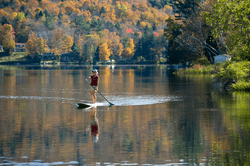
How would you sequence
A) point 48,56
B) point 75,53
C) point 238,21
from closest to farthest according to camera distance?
point 238,21 < point 75,53 < point 48,56

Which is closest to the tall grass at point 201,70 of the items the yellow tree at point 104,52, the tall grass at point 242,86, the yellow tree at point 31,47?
the tall grass at point 242,86

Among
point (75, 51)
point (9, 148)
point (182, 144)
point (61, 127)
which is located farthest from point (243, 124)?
point (75, 51)

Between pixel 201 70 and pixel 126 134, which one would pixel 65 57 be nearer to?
pixel 201 70

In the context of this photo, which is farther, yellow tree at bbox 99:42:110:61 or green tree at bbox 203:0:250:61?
yellow tree at bbox 99:42:110:61

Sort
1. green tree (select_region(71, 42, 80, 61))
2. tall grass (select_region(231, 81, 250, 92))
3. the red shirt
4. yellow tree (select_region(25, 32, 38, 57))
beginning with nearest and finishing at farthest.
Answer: the red shirt
tall grass (select_region(231, 81, 250, 92))
green tree (select_region(71, 42, 80, 61))
yellow tree (select_region(25, 32, 38, 57))

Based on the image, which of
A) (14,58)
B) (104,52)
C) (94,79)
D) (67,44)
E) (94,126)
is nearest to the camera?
(94,126)

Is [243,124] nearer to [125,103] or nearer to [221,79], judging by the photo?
[125,103]

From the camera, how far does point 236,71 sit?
32.4 metres

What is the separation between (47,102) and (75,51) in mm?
161616

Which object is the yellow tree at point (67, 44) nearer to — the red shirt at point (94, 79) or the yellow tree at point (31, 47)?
the yellow tree at point (31, 47)

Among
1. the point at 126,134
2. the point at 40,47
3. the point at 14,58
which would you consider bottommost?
the point at 126,134

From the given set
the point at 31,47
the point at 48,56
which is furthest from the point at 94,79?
the point at 48,56

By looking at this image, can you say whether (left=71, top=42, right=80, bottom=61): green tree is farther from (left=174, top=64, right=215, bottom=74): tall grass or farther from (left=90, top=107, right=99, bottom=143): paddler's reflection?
(left=90, top=107, right=99, bottom=143): paddler's reflection

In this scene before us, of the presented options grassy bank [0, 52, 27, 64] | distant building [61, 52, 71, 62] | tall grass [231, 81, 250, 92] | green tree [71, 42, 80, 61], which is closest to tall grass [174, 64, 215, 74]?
tall grass [231, 81, 250, 92]
